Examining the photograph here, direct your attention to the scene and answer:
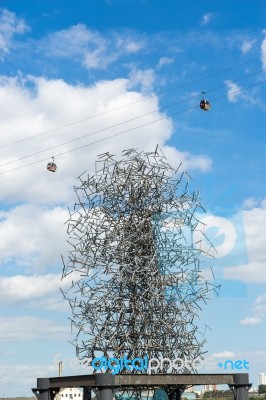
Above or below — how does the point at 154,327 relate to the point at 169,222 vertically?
below

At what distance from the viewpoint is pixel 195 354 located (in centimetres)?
2603

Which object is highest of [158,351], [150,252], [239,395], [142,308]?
[150,252]

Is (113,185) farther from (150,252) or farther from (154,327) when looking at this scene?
(154,327)

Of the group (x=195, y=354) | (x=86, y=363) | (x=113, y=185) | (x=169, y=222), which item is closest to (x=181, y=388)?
(x=195, y=354)

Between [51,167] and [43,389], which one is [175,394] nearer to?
[43,389]

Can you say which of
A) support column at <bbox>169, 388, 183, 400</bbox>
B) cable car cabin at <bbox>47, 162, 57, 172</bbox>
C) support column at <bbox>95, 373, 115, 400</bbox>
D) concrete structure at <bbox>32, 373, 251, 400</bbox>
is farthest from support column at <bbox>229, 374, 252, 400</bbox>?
cable car cabin at <bbox>47, 162, 57, 172</bbox>

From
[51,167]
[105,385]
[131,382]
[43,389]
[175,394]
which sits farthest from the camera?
[175,394]

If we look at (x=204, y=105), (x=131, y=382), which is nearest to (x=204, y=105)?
(x=204, y=105)

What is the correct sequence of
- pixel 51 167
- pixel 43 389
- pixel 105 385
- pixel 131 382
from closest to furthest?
pixel 105 385 < pixel 131 382 < pixel 43 389 < pixel 51 167

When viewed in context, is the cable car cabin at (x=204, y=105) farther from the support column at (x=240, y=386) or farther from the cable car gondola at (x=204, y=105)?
the support column at (x=240, y=386)

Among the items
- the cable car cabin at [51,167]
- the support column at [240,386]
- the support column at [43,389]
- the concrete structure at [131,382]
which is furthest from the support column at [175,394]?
the cable car cabin at [51,167]

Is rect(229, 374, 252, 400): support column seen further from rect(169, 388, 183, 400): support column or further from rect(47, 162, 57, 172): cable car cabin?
rect(47, 162, 57, 172): cable car cabin

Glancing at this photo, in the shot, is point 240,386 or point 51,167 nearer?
point 240,386

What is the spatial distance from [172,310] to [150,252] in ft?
7.82
